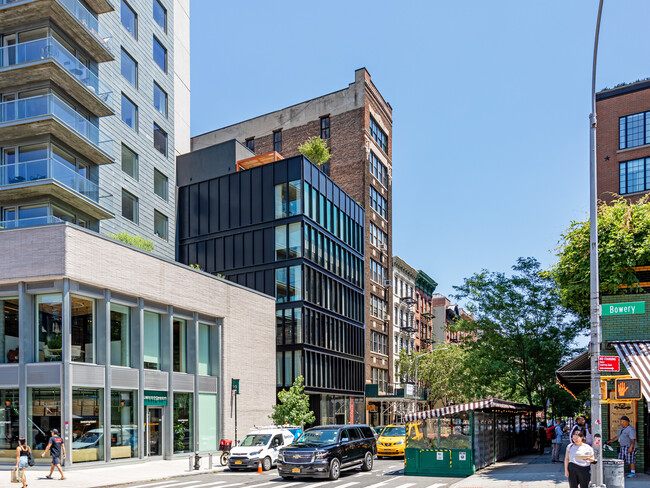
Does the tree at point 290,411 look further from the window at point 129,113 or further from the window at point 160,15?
the window at point 160,15

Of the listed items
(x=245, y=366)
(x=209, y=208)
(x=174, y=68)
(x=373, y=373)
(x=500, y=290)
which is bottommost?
(x=373, y=373)

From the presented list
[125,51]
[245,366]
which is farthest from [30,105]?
[245,366]

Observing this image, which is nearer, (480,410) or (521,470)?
(521,470)

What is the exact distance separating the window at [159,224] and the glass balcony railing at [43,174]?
894cm

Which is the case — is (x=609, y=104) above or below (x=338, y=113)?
below

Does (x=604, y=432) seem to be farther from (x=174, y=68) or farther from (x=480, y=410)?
(x=174, y=68)

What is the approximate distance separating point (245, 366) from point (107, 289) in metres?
12.9

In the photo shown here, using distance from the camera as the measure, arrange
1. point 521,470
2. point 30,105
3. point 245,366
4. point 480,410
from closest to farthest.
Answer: point 521,470 → point 480,410 → point 30,105 → point 245,366

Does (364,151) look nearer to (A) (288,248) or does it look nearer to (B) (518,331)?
(A) (288,248)

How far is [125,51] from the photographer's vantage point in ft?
128

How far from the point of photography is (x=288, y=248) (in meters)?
48.3

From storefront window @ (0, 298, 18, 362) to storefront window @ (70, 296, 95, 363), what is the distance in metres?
2.30

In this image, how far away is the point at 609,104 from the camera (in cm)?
4219

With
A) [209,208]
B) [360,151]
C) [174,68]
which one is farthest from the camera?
[360,151]
